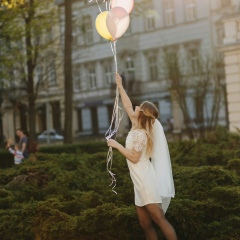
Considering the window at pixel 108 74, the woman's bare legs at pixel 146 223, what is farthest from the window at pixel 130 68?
the woman's bare legs at pixel 146 223

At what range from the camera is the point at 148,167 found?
27.5 ft

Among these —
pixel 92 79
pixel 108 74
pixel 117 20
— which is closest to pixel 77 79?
pixel 92 79

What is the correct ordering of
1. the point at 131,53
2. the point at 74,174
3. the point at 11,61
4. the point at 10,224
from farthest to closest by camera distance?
1. the point at 131,53
2. the point at 11,61
3. the point at 74,174
4. the point at 10,224

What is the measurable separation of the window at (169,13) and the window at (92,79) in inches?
362

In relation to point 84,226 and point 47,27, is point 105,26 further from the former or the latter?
point 47,27

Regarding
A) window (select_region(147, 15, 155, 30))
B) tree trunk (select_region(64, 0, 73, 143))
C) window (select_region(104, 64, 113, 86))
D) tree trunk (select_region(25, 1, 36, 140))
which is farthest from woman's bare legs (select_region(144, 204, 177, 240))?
window (select_region(104, 64, 113, 86))

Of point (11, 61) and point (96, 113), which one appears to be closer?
point (11, 61)

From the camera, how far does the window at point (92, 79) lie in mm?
63469

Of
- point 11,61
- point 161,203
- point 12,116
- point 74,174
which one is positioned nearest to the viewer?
point 161,203

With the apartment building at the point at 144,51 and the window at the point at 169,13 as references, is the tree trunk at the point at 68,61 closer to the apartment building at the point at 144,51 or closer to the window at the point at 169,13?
the apartment building at the point at 144,51

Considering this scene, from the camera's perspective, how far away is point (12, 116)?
6456 centimetres

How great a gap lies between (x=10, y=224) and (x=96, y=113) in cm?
5411

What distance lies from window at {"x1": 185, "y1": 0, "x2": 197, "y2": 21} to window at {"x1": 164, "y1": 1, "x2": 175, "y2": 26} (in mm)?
1404

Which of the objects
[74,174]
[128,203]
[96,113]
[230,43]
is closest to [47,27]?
[230,43]
